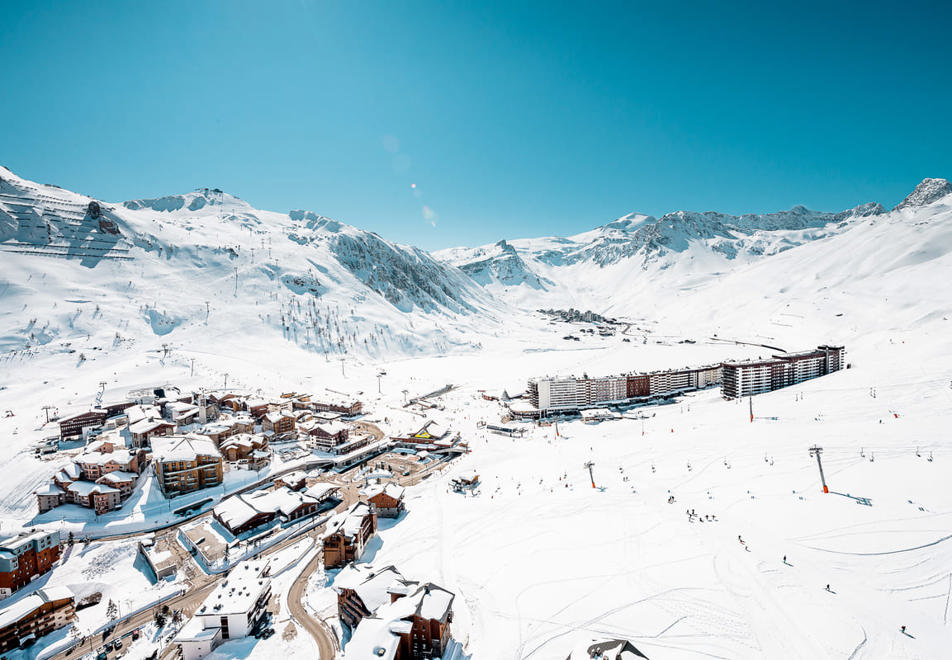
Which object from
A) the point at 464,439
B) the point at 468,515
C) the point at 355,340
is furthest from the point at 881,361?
the point at 355,340

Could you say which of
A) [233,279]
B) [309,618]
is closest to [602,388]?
[309,618]

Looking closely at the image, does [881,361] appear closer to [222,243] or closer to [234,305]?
[234,305]

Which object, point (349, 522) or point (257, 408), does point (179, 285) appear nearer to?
point (257, 408)

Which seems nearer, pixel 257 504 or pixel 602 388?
pixel 257 504

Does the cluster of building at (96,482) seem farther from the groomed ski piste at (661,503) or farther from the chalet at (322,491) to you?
the chalet at (322,491)

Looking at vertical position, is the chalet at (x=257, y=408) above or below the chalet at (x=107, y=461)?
above

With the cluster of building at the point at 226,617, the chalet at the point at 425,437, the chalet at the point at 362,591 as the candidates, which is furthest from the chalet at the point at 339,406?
the chalet at the point at 362,591
